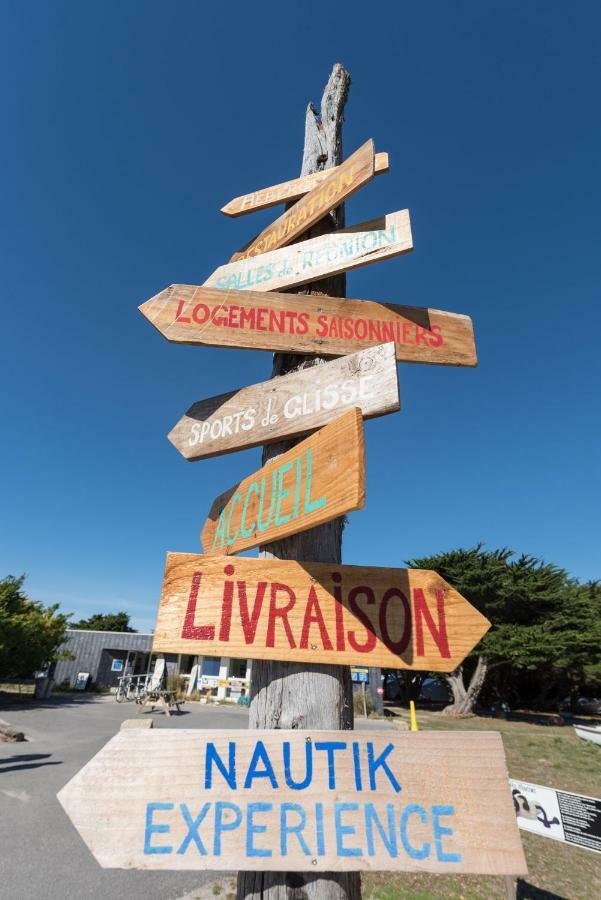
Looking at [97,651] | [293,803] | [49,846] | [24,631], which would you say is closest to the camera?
[293,803]

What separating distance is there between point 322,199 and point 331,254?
0.36 metres

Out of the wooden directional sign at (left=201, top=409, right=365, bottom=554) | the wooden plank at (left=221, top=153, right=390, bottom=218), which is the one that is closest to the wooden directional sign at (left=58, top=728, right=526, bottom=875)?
the wooden directional sign at (left=201, top=409, right=365, bottom=554)

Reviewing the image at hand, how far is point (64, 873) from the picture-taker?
15.5 ft

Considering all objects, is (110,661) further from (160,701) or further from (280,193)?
(280,193)

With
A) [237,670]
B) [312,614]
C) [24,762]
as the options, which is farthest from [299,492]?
[237,670]

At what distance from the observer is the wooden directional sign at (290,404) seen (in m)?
1.52

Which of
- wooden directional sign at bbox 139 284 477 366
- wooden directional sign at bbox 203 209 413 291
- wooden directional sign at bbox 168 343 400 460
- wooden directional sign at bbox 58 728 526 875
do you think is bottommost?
wooden directional sign at bbox 58 728 526 875

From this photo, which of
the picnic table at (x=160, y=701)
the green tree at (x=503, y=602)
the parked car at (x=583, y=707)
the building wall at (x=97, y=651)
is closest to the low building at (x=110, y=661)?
the building wall at (x=97, y=651)

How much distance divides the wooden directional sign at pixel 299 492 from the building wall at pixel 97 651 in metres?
30.5

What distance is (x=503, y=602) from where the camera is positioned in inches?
1037

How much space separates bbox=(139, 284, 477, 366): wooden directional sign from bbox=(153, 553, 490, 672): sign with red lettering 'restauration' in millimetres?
955

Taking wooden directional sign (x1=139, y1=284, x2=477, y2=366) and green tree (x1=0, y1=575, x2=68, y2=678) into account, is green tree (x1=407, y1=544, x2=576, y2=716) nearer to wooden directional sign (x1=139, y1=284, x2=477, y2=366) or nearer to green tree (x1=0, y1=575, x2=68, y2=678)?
green tree (x1=0, y1=575, x2=68, y2=678)

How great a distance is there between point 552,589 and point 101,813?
3127 cm

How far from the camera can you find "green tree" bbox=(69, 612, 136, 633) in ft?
160
